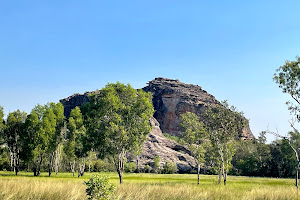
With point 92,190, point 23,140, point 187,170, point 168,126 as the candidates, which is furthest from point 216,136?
point 168,126

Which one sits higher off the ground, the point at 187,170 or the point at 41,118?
the point at 41,118

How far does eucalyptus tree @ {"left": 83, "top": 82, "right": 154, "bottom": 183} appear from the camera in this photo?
3378 cm

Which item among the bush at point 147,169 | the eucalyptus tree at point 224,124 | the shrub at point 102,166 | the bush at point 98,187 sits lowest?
the bush at point 147,169

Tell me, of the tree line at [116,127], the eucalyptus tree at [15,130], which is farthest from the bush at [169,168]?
the eucalyptus tree at [15,130]

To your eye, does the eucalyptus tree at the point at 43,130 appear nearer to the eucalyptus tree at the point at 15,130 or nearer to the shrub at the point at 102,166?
the eucalyptus tree at the point at 15,130

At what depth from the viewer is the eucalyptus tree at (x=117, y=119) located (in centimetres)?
3378

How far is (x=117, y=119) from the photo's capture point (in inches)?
1329

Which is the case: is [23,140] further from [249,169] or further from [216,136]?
[249,169]

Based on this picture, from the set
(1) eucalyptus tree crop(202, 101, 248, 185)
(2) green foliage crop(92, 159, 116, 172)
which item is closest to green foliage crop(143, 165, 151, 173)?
(2) green foliage crop(92, 159, 116, 172)

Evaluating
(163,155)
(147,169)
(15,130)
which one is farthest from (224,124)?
(163,155)

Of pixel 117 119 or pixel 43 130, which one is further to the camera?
pixel 43 130

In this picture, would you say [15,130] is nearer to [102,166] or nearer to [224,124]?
[102,166]

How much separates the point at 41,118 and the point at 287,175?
248 feet

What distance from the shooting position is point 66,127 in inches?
2394
